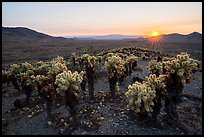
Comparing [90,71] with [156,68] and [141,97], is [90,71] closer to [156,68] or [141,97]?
[156,68]

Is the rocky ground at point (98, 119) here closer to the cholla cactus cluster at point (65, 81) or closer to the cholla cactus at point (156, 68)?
the cholla cactus cluster at point (65, 81)

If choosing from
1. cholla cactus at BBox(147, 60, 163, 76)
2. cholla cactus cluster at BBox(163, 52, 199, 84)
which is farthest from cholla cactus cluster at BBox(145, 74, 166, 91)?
cholla cactus at BBox(147, 60, 163, 76)

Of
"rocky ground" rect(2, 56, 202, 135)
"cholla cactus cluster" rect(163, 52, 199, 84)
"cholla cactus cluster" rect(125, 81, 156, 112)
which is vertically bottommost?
"rocky ground" rect(2, 56, 202, 135)

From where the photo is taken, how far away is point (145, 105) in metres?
19.5

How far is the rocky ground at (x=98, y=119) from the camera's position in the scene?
2017 centimetres

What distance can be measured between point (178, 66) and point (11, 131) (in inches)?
539

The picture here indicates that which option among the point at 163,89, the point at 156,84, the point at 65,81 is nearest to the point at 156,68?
the point at 156,84

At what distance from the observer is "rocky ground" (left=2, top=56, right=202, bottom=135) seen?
2017 centimetres

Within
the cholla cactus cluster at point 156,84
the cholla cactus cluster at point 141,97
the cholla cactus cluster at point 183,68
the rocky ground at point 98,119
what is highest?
the cholla cactus cluster at point 183,68

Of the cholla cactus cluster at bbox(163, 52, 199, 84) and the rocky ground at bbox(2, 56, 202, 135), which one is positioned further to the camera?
the cholla cactus cluster at bbox(163, 52, 199, 84)

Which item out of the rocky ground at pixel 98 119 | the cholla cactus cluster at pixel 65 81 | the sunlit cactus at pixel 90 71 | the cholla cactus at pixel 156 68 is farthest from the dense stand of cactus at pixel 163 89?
the cholla cactus at pixel 156 68

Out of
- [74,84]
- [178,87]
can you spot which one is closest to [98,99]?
[74,84]

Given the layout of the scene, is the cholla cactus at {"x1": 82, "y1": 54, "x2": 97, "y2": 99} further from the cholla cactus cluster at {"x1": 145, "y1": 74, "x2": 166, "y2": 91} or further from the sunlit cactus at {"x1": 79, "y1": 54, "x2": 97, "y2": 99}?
the cholla cactus cluster at {"x1": 145, "y1": 74, "x2": 166, "y2": 91}

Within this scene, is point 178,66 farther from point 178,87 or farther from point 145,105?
point 145,105
